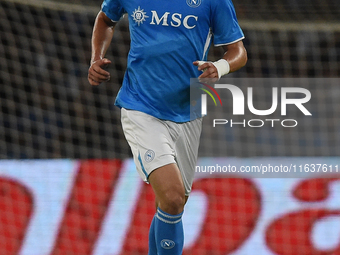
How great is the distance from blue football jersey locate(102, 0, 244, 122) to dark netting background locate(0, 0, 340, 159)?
8.41 feet

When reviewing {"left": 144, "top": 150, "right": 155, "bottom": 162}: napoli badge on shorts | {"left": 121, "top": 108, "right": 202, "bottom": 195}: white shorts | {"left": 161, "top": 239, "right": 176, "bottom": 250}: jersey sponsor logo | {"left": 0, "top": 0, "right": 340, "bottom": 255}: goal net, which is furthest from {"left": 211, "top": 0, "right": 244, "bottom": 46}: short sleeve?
{"left": 0, "top": 0, "right": 340, "bottom": 255}: goal net

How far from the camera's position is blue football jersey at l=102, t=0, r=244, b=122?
2465mm

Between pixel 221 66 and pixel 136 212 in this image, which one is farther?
pixel 136 212

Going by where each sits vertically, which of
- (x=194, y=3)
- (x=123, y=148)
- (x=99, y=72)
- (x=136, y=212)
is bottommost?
(x=123, y=148)

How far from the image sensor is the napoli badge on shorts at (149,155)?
2.33 meters

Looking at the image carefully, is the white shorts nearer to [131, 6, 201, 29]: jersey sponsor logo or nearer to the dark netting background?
[131, 6, 201, 29]: jersey sponsor logo

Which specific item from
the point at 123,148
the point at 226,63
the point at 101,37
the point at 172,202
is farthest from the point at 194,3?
the point at 123,148

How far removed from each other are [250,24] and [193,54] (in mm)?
3219

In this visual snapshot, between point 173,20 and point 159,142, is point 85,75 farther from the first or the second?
point 159,142

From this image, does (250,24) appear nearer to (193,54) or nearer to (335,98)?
(335,98)

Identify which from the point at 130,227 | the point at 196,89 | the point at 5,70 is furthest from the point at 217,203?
the point at 5,70

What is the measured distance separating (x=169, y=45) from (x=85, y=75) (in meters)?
4.26

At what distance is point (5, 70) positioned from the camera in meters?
6.03

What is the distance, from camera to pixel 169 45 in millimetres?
2461
